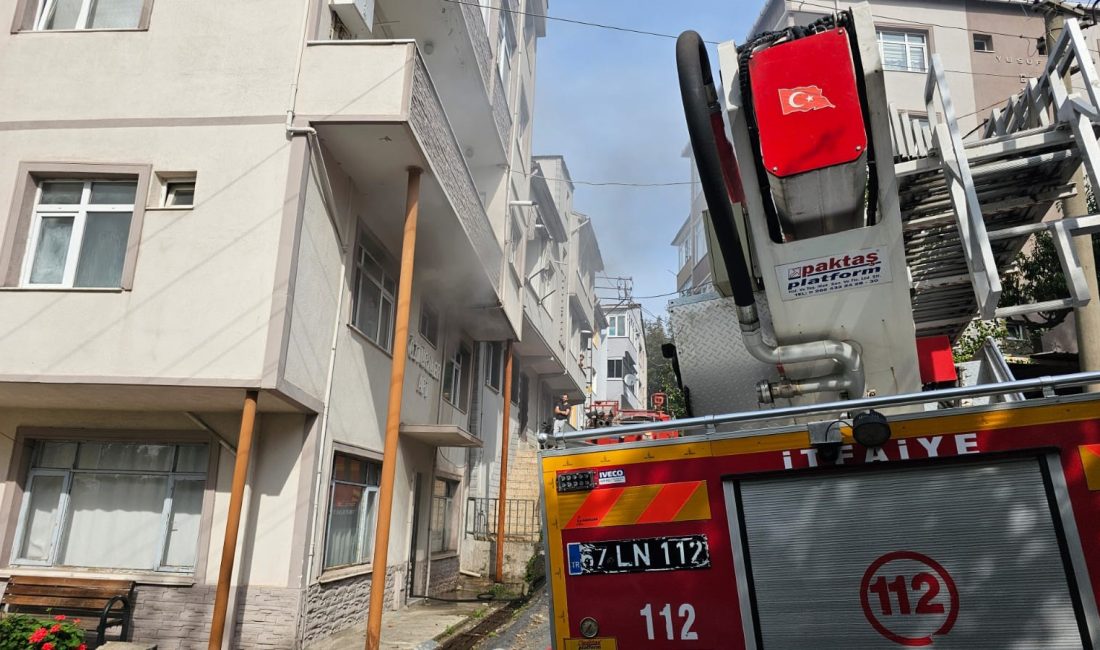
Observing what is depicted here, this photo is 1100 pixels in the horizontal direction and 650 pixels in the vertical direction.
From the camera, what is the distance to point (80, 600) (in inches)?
318

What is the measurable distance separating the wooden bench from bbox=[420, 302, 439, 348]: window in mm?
6922

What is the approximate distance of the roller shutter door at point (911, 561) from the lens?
2.63 meters

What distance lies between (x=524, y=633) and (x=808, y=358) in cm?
784

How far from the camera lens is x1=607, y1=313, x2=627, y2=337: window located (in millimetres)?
48000

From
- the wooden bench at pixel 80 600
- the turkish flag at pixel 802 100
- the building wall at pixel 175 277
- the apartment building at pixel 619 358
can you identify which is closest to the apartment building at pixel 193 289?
the building wall at pixel 175 277

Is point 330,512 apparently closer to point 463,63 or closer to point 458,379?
point 458,379

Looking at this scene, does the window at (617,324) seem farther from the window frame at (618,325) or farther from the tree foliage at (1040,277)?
the tree foliage at (1040,277)

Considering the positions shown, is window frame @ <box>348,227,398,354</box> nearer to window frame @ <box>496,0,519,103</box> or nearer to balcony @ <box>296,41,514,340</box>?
balcony @ <box>296,41,514,340</box>

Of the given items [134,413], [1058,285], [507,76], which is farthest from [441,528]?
[1058,285]

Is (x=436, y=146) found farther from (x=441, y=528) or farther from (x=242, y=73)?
(x=441, y=528)

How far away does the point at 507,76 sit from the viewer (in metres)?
18.0

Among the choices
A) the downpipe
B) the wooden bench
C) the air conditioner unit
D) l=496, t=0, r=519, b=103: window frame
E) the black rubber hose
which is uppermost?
l=496, t=0, r=519, b=103: window frame

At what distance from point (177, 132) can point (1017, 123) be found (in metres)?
8.89

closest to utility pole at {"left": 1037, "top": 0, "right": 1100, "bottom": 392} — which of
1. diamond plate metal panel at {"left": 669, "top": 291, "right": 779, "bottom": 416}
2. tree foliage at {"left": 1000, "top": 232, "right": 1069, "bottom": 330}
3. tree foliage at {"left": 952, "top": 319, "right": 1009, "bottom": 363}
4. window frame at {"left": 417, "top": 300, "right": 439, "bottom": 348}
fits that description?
diamond plate metal panel at {"left": 669, "top": 291, "right": 779, "bottom": 416}
